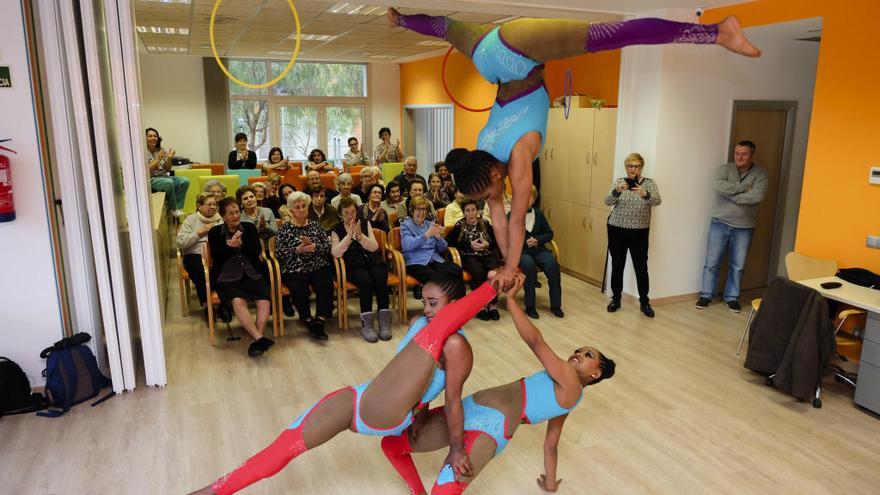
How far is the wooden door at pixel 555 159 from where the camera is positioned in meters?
7.19

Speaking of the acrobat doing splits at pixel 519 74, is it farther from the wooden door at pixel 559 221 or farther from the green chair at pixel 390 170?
the green chair at pixel 390 170

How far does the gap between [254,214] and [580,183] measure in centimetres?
359

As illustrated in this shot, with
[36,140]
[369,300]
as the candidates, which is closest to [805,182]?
[369,300]

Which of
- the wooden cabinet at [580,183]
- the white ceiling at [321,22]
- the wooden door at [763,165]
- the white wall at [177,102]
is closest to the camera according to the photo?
the white ceiling at [321,22]

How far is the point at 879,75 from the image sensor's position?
14.3 ft

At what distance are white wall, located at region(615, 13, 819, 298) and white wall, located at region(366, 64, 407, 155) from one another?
28.9 feet

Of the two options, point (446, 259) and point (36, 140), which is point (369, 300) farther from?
point (36, 140)

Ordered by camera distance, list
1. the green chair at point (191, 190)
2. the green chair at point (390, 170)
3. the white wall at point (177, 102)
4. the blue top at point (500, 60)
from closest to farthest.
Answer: the blue top at point (500, 60)
the green chair at point (191, 190)
the green chair at point (390, 170)
the white wall at point (177, 102)

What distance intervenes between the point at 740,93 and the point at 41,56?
5.92 m

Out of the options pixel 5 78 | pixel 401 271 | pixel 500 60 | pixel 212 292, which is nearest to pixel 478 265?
pixel 401 271

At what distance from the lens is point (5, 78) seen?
11.9 feet

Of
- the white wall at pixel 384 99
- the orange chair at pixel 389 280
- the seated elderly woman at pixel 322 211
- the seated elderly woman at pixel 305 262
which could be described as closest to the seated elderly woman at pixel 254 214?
the seated elderly woman at pixel 322 211

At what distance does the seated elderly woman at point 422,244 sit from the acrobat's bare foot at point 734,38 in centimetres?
360

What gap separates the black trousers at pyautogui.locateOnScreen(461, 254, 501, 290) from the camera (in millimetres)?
5723
